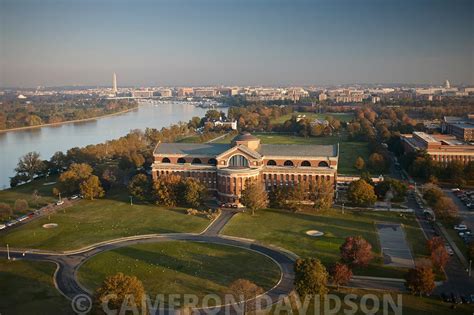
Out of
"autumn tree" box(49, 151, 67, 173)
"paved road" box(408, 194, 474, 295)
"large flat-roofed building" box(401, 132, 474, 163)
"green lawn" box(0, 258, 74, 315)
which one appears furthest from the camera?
"autumn tree" box(49, 151, 67, 173)

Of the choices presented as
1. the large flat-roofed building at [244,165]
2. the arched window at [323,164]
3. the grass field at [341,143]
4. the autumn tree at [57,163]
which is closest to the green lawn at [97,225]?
the large flat-roofed building at [244,165]

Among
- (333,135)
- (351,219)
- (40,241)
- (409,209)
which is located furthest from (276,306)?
(333,135)

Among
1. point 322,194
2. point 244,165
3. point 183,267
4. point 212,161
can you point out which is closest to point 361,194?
point 322,194

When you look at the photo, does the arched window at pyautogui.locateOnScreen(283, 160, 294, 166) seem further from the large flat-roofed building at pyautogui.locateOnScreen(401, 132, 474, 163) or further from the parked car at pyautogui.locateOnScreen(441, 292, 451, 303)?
the parked car at pyautogui.locateOnScreen(441, 292, 451, 303)

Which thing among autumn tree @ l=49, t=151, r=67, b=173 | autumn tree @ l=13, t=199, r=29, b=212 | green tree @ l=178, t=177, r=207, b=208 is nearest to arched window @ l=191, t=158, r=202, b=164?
green tree @ l=178, t=177, r=207, b=208

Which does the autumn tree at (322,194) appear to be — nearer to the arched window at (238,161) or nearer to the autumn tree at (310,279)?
the arched window at (238,161)
